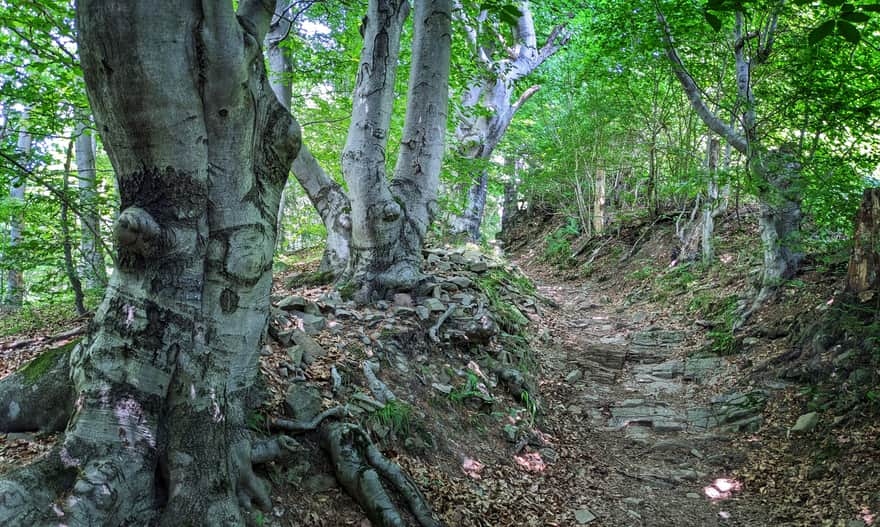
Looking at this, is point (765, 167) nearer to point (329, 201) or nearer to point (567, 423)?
point (567, 423)

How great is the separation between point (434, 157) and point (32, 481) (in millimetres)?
5145

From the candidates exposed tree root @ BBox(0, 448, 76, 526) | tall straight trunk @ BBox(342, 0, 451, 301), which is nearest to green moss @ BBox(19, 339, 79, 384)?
exposed tree root @ BBox(0, 448, 76, 526)

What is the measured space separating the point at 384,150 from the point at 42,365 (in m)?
3.96

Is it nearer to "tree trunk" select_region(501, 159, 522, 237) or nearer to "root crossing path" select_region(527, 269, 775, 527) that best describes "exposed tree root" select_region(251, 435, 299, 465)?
"root crossing path" select_region(527, 269, 775, 527)

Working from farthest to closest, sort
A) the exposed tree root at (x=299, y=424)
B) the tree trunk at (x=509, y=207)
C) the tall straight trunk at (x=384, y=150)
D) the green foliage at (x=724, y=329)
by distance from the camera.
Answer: the tree trunk at (x=509, y=207) → the green foliage at (x=724, y=329) → the tall straight trunk at (x=384, y=150) → the exposed tree root at (x=299, y=424)

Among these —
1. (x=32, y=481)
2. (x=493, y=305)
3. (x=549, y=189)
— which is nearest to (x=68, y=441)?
(x=32, y=481)

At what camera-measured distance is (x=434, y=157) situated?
661 cm

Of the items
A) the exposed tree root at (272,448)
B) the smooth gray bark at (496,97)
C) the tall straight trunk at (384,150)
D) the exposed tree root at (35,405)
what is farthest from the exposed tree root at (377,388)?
the smooth gray bark at (496,97)

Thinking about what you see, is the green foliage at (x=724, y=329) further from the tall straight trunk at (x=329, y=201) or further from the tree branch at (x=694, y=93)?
the tall straight trunk at (x=329, y=201)

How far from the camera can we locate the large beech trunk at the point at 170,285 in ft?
8.36

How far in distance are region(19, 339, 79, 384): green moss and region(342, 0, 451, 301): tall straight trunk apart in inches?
122

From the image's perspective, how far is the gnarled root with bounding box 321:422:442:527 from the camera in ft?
10.7

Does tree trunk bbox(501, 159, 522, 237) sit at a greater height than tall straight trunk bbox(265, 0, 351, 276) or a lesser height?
greater

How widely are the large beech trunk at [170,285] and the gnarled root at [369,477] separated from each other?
1.80ft
